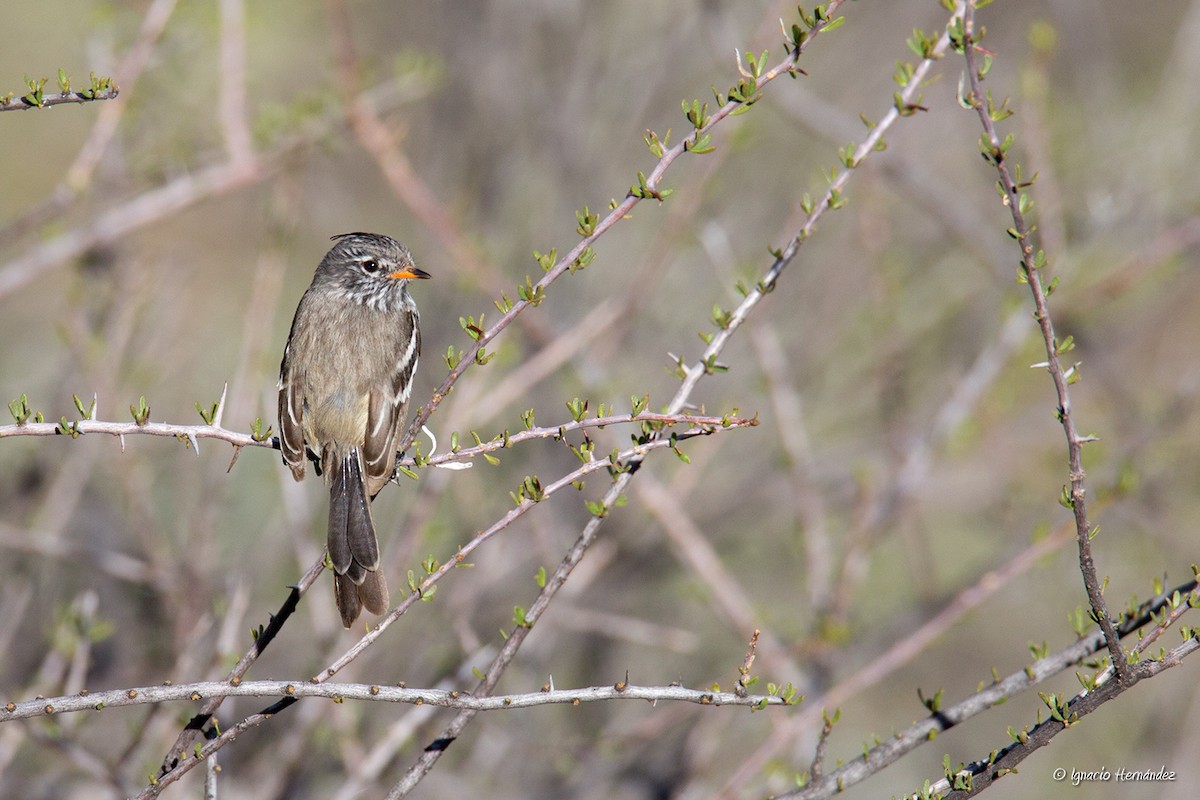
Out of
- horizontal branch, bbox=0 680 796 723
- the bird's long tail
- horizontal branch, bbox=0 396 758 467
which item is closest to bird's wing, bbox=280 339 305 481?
the bird's long tail

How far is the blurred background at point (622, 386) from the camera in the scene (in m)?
5.27

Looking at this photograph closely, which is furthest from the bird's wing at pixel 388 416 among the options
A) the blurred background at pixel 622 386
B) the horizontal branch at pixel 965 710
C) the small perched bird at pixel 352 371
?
the horizontal branch at pixel 965 710

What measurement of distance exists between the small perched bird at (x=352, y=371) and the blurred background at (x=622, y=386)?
369mm

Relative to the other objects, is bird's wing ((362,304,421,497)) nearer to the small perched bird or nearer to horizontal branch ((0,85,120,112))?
the small perched bird

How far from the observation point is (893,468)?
6.21 meters

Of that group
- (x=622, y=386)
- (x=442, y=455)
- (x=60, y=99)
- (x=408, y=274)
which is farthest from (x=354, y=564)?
(x=622, y=386)

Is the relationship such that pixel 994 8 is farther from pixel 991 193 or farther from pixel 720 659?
pixel 720 659

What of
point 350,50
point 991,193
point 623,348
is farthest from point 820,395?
point 350,50

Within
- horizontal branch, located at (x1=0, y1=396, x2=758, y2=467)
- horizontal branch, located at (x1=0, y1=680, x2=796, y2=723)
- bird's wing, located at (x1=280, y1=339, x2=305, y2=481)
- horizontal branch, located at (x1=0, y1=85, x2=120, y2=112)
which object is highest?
bird's wing, located at (x1=280, y1=339, x2=305, y2=481)

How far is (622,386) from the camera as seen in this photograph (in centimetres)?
672

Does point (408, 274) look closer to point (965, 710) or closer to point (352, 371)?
point (352, 371)

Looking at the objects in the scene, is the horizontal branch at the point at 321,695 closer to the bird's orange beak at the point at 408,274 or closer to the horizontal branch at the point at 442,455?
the horizontal branch at the point at 442,455

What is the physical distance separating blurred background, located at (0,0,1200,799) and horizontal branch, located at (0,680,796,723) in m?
1.11

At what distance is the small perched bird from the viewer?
4.39 metres
